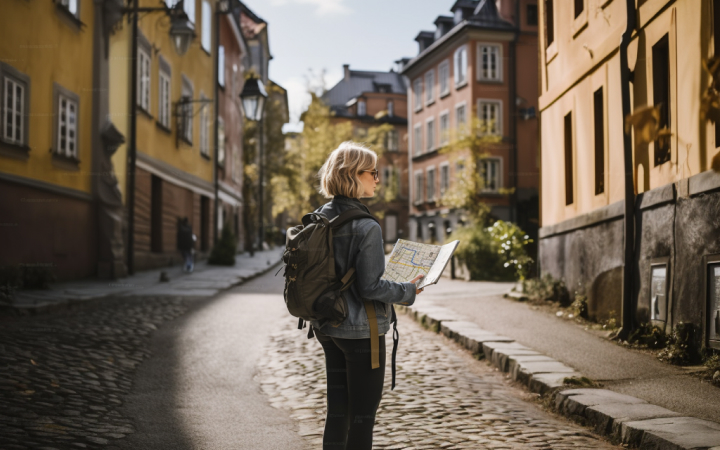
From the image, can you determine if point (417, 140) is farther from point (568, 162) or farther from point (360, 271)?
point (360, 271)

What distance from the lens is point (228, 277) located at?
18.2 meters

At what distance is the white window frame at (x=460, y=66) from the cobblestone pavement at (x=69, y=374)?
100 ft

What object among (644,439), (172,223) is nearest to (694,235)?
(644,439)

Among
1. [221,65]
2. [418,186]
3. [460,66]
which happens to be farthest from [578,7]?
[418,186]

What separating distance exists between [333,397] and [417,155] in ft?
141

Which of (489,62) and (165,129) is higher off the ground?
(489,62)

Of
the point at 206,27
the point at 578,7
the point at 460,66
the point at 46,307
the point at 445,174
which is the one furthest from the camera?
the point at 445,174

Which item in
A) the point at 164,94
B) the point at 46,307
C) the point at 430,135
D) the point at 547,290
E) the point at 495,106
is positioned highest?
the point at 495,106

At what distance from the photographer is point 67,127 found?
49.1 ft

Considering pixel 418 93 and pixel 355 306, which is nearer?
pixel 355 306

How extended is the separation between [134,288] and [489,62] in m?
27.4

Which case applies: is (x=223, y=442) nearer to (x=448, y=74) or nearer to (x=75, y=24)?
(x=75, y=24)

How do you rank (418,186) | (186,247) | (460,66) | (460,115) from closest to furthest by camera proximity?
(186,247) < (460,66) < (460,115) < (418,186)

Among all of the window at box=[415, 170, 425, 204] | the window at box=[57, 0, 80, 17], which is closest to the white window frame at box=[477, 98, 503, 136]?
the window at box=[415, 170, 425, 204]
